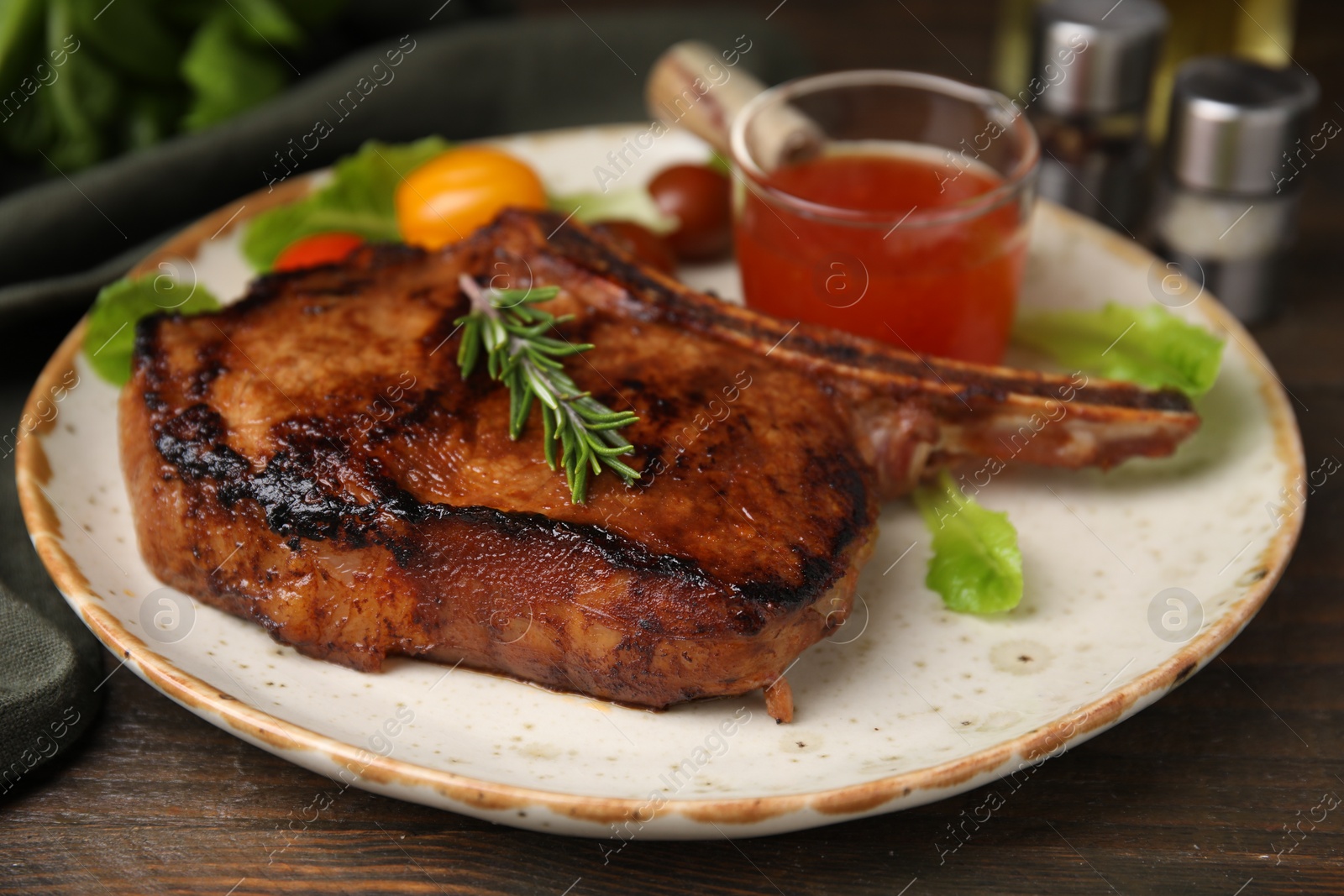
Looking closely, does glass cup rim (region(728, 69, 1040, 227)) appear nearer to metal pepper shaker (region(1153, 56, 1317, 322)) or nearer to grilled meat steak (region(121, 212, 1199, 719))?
grilled meat steak (region(121, 212, 1199, 719))

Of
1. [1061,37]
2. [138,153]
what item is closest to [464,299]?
[138,153]

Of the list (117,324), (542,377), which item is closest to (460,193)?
(117,324)

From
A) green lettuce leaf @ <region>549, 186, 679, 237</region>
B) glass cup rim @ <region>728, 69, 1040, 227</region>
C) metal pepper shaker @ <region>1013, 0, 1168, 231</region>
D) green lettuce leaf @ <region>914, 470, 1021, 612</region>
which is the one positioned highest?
glass cup rim @ <region>728, 69, 1040, 227</region>

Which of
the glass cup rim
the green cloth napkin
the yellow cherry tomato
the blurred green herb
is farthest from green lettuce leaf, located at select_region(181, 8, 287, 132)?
the glass cup rim

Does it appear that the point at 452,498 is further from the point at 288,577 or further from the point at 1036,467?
the point at 1036,467

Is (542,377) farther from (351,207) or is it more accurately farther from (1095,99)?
(1095,99)

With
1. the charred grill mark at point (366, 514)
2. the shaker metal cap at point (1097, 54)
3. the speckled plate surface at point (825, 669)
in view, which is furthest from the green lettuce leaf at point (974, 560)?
the shaker metal cap at point (1097, 54)
